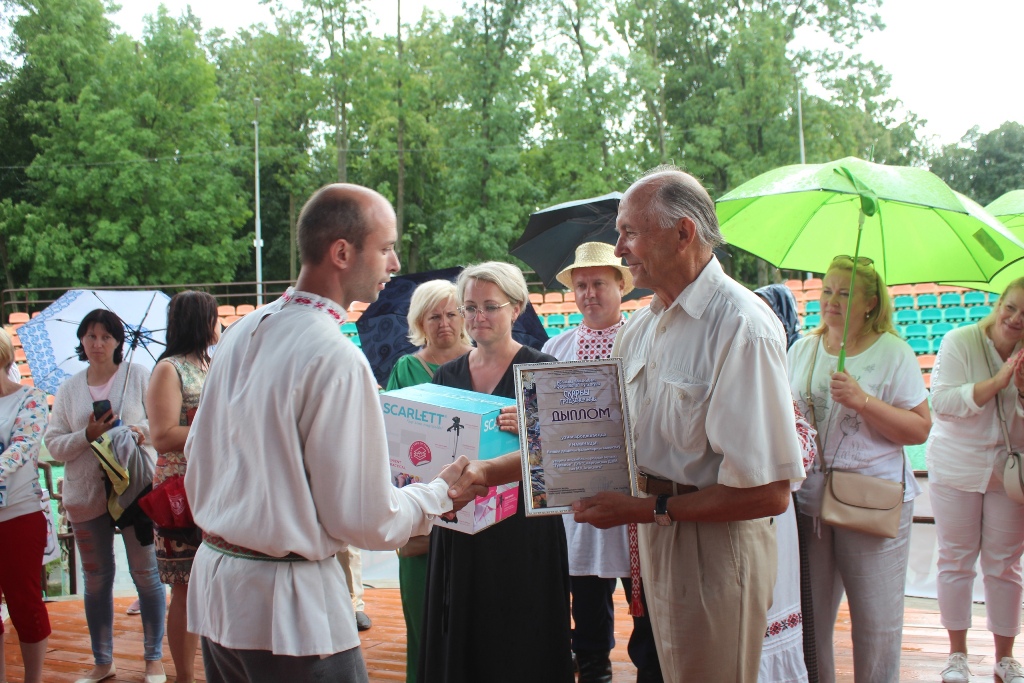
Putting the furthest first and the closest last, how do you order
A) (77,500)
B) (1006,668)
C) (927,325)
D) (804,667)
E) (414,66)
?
1. (414,66)
2. (927,325)
3. (77,500)
4. (1006,668)
5. (804,667)

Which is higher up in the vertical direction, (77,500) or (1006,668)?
(77,500)

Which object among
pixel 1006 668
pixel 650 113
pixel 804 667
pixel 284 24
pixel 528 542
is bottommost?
pixel 1006 668

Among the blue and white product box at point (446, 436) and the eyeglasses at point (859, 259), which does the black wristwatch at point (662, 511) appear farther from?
the eyeglasses at point (859, 259)

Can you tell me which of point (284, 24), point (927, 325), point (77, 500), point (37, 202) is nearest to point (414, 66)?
point (284, 24)

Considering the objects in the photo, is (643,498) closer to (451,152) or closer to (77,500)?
(77,500)

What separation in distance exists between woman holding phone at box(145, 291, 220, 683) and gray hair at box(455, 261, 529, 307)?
1187mm

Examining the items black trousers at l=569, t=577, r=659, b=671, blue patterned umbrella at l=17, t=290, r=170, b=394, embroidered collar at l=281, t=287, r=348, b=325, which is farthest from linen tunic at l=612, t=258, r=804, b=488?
blue patterned umbrella at l=17, t=290, r=170, b=394

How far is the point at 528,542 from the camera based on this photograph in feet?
9.48

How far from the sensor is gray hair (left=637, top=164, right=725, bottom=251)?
2.02 meters

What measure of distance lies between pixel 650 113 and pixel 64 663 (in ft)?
93.2

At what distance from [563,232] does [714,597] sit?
2.76 meters

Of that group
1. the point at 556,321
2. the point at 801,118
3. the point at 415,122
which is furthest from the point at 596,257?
the point at 415,122

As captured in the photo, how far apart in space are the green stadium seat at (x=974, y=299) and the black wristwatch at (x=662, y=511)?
18776 mm

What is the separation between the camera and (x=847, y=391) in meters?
3.02
